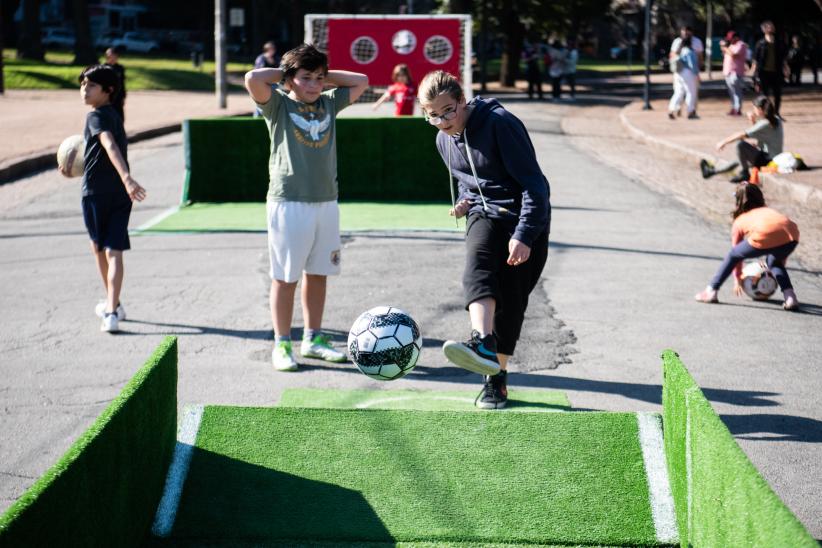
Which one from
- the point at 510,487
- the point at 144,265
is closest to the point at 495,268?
the point at 510,487

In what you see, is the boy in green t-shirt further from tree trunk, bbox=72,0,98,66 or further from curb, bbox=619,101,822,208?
tree trunk, bbox=72,0,98,66

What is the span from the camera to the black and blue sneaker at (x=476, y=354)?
5.30 m

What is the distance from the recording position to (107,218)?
7.81 m

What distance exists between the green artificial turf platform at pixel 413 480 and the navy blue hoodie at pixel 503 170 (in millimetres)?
1033

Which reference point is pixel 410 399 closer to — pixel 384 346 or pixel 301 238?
pixel 384 346

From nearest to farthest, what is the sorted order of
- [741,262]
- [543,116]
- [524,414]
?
1. [524,414]
2. [741,262]
3. [543,116]

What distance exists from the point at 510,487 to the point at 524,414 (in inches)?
24.7

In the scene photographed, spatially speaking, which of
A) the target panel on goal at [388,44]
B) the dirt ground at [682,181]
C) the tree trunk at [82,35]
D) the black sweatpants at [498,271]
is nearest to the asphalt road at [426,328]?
the black sweatpants at [498,271]

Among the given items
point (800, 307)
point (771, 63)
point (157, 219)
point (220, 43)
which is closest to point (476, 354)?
point (800, 307)

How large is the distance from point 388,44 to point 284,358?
14297 millimetres

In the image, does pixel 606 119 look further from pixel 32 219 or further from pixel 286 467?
pixel 286 467

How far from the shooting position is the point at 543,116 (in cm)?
2942

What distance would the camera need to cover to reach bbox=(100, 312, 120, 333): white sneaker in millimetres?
7895

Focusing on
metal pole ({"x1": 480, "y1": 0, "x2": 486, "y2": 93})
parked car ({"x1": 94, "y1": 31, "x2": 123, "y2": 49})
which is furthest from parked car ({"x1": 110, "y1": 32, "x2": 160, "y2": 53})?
metal pole ({"x1": 480, "y1": 0, "x2": 486, "y2": 93})
